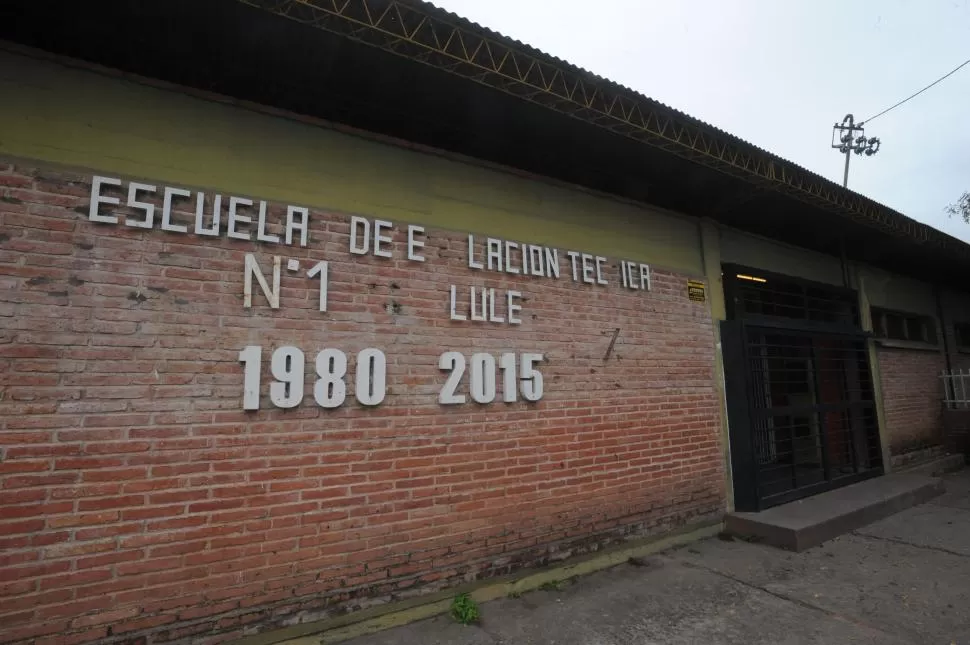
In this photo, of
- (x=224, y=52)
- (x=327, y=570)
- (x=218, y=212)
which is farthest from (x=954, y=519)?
(x=224, y=52)

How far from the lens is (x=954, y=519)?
16.9 ft

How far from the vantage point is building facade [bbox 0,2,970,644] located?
2.53 m

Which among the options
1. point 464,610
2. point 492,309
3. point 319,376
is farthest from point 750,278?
point 319,376

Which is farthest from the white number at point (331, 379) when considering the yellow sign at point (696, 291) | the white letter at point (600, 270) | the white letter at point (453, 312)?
the yellow sign at point (696, 291)

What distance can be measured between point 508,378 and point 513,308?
2.00 ft

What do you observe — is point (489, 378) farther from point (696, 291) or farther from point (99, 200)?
point (696, 291)

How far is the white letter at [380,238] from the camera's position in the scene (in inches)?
138

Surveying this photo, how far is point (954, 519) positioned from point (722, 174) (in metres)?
4.62

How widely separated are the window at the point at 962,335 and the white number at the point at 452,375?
1174 cm

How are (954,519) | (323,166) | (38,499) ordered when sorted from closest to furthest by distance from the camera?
(38,499) < (323,166) < (954,519)

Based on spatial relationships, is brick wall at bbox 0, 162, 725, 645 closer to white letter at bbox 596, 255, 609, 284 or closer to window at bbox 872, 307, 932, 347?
white letter at bbox 596, 255, 609, 284

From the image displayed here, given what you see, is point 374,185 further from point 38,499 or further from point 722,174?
point 722,174

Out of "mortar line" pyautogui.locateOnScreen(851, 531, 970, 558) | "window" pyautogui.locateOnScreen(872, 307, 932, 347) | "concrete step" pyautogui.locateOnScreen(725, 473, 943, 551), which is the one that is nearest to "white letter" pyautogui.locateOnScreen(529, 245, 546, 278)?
"concrete step" pyautogui.locateOnScreen(725, 473, 943, 551)

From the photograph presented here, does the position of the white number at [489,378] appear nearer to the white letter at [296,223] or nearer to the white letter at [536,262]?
the white letter at [536,262]
